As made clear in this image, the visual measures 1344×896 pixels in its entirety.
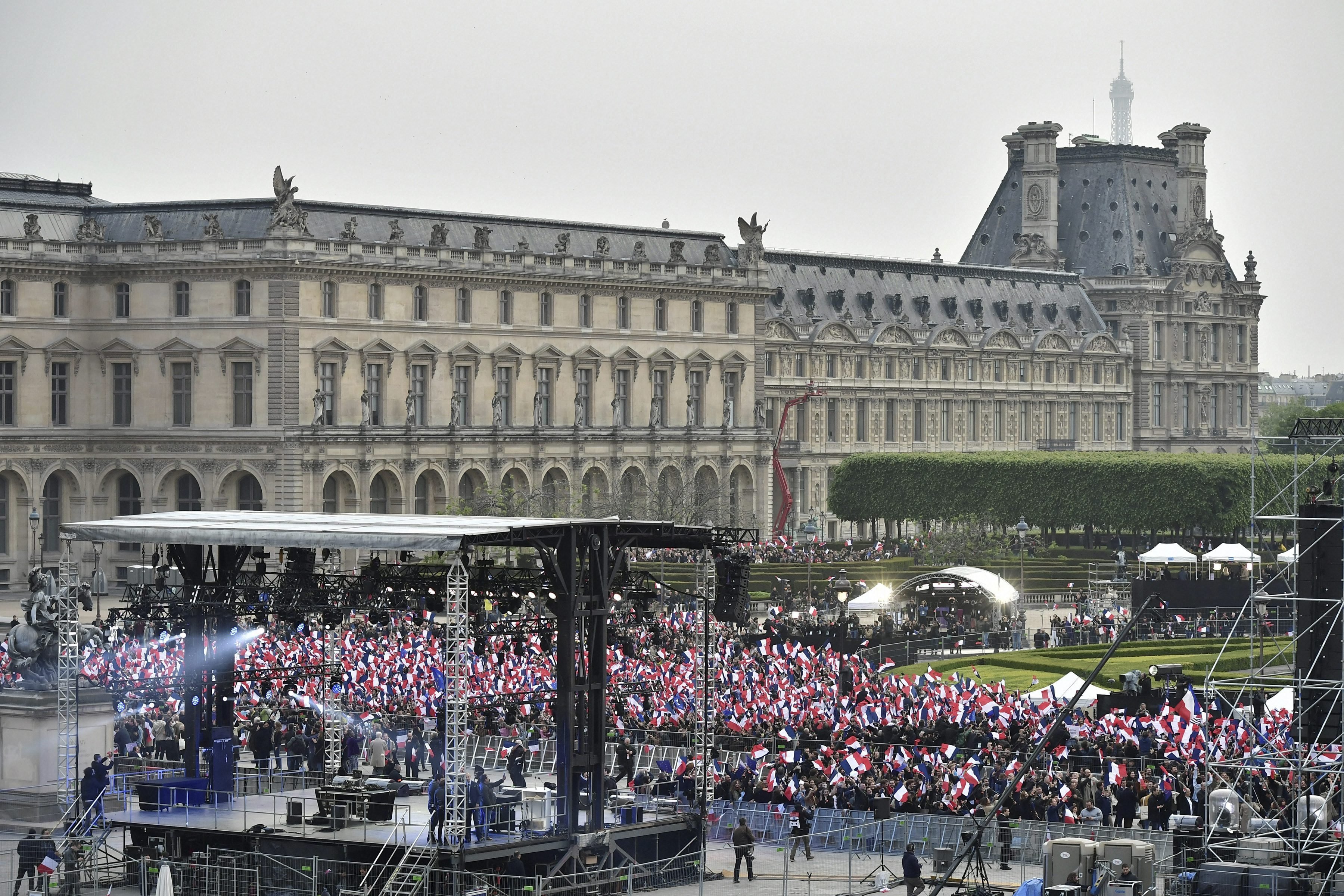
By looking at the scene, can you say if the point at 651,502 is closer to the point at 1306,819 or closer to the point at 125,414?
the point at 125,414

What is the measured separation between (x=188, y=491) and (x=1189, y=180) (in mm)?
92337

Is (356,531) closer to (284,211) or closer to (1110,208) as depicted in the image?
(284,211)

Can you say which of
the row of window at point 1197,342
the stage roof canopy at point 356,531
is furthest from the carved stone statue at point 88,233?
the row of window at point 1197,342

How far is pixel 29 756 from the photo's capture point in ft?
159

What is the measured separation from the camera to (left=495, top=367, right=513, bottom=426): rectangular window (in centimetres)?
11350

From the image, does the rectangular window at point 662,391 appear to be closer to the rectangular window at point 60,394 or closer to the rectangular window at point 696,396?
the rectangular window at point 696,396

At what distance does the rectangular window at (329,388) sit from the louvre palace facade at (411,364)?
140mm

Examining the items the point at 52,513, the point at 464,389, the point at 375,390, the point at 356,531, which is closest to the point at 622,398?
the point at 464,389

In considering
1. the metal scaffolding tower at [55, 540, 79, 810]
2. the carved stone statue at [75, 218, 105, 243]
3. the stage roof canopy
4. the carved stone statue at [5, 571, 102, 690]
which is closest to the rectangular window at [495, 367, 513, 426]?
the carved stone statue at [75, 218, 105, 243]

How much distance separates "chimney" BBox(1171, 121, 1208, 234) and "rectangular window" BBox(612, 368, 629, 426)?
67.1 meters

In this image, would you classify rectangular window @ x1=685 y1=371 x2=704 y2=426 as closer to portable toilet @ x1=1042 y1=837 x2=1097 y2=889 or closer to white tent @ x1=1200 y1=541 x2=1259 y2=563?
white tent @ x1=1200 y1=541 x2=1259 y2=563

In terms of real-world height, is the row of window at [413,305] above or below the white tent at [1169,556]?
above

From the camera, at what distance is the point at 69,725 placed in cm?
4756

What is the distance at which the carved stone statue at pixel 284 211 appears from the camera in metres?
103
